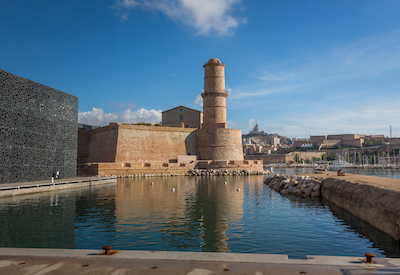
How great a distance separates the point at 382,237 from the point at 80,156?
37.8m

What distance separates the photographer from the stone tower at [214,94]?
40.0m

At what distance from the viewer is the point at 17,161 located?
17.4m

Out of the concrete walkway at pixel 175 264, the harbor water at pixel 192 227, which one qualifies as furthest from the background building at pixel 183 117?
the concrete walkway at pixel 175 264

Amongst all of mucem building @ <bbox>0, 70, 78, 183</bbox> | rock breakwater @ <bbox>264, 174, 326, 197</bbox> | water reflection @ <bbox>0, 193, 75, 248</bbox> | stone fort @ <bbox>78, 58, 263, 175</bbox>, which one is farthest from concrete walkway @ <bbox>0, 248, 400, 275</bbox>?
stone fort @ <bbox>78, 58, 263, 175</bbox>

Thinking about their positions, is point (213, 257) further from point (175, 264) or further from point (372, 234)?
point (372, 234)

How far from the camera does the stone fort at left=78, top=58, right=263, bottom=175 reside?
33781 mm

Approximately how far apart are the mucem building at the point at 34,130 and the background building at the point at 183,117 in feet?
76.8

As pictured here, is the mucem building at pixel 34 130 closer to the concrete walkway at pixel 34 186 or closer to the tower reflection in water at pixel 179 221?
the concrete walkway at pixel 34 186

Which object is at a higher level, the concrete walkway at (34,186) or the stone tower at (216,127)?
the stone tower at (216,127)

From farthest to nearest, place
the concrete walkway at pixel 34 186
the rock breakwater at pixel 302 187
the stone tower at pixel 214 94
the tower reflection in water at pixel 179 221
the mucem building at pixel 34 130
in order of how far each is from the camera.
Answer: the stone tower at pixel 214 94, the mucem building at pixel 34 130, the rock breakwater at pixel 302 187, the concrete walkway at pixel 34 186, the tower reflection in water at pixel 179 221

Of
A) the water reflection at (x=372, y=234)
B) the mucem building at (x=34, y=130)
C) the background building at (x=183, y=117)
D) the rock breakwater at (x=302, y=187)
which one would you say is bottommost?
the water reflection at (x=372, y=234)

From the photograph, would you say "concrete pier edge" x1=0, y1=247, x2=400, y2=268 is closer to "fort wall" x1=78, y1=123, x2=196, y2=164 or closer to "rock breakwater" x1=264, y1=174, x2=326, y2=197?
"rock breakwater" x1=264, y1=174, x2=326, y2=197

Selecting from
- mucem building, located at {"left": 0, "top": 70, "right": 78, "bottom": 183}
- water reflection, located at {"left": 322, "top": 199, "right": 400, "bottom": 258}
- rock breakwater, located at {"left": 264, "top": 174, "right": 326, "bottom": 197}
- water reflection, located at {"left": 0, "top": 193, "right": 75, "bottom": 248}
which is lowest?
water reflection, located at {"left": 322, "top": 199, "right": 400, "bottom": 258}

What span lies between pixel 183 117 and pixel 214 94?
307 inches
